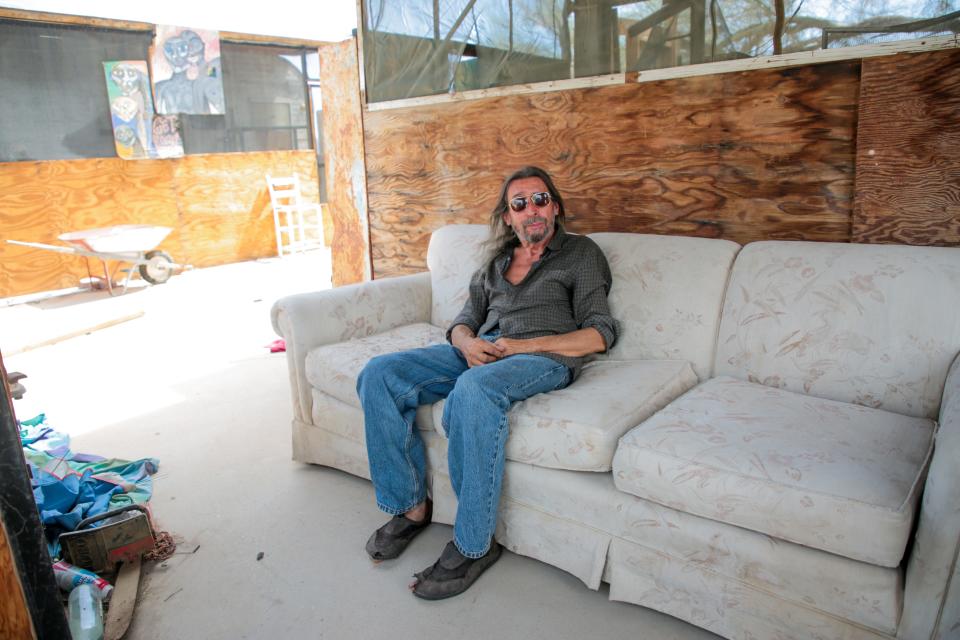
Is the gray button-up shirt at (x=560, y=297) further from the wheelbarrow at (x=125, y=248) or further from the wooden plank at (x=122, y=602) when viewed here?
the wheelbarrow at (x=125, y=248)

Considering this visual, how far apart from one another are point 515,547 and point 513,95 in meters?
1.93

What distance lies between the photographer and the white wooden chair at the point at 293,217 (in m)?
7.50

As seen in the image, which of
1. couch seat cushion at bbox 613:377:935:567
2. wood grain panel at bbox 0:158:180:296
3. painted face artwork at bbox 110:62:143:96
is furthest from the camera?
painted face artwork at bbox 110:62:143:96

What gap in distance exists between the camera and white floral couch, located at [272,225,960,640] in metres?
1.29

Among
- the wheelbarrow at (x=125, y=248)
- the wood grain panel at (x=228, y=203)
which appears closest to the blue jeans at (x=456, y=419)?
the wheelbarrow at (x=125, y=248)

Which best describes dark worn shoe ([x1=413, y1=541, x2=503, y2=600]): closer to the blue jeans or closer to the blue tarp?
the blue jeans

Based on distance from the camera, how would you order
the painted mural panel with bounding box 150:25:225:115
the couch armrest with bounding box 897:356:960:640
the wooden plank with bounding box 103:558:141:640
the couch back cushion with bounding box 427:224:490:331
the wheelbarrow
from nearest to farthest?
the couch armrest with bounding box 897:356:960:640, the wooden plank with bounding box 103:558:141:640, the couch back cushion with bounding box 427:224:490:331, the wheelbarrow, the painted mural panel with bounding box 150:25:225:115

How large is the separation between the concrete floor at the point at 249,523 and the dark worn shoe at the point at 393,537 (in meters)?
0.04

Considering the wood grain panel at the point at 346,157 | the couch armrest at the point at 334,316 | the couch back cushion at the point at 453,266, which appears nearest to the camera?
the couch armrest at the point at 334,316

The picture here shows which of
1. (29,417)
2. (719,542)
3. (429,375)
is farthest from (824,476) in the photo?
(29,417)

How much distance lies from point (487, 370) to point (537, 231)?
0.56 metres

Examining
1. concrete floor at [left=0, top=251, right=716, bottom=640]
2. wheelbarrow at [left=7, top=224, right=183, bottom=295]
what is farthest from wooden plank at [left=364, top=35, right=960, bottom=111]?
wheelbarrow at [left=7, top=224, right=183, bottom=295]

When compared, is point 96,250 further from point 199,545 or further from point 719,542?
point 719,542

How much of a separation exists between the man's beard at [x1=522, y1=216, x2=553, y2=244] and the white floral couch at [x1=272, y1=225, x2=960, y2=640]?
0.93 feet
